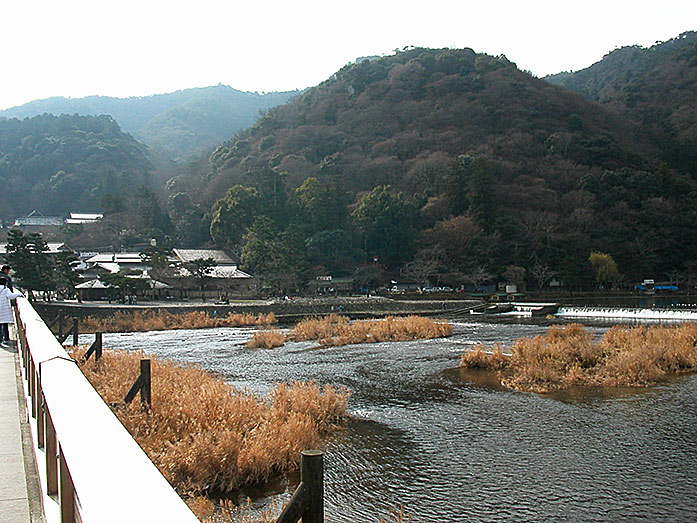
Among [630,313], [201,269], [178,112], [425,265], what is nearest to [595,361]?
[630,313]

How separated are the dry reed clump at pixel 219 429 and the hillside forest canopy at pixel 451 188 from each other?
111 feet

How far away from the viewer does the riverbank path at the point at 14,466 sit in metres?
2.59

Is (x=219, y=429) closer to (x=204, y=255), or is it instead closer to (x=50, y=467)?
(x=50, y=467)

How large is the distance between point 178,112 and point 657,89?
4343 inches

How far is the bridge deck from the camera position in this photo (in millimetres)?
2592

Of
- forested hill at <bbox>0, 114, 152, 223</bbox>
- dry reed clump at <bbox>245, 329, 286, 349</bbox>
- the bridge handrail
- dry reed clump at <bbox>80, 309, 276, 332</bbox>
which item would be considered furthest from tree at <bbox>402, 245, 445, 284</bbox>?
the bridge handrail

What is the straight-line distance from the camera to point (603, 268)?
47.2 m

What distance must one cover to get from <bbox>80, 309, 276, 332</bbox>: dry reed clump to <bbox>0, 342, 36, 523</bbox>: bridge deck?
84.9ft

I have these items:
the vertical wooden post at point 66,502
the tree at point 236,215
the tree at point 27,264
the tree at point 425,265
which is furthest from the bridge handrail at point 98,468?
the tree at point 236,215

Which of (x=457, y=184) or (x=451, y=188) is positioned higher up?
(x=457, y=184)

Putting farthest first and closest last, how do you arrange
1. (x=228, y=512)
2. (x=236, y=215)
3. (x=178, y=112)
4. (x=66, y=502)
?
1. (x=178, y=112)
2. (x=236, y=215)
3. (x=228, y=512)
4. (x=66, y=502)

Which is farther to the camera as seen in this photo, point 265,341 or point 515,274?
point 515,274

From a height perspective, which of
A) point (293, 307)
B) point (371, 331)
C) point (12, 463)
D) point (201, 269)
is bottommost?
point (293, 307)

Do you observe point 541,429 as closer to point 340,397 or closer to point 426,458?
point 426,458
